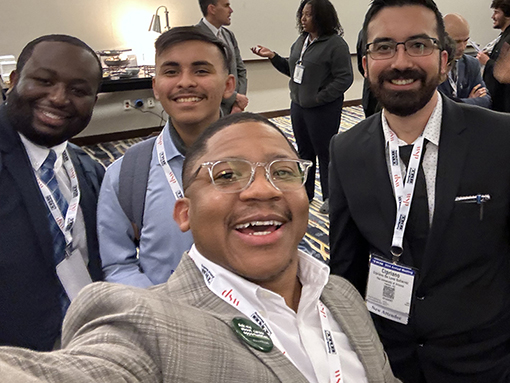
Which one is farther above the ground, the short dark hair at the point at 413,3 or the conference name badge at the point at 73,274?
the short dark hair at the point at 413,3

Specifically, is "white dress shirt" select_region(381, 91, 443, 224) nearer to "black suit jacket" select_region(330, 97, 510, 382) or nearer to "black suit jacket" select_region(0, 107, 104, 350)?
"black suit jacket" select_region(330, 97, 510, 382)

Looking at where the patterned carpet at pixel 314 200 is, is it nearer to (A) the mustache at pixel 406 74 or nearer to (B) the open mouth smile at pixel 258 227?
(A) the mustache at pixel 406 74

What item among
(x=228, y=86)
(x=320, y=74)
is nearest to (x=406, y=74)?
(x=228, y=86)

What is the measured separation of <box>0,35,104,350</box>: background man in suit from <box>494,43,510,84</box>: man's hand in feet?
8.41

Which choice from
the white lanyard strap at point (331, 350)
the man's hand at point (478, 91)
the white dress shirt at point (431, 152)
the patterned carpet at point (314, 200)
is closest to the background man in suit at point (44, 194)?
the white lanyard strap at point (331, 350)

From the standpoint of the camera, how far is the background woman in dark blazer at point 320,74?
3.66m

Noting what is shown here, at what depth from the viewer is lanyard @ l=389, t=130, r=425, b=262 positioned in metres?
1.35

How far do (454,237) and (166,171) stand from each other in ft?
3.32

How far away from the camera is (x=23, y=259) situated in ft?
4.28

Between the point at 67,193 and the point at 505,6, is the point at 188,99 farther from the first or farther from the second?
the point at 505,6

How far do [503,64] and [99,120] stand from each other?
523 cm

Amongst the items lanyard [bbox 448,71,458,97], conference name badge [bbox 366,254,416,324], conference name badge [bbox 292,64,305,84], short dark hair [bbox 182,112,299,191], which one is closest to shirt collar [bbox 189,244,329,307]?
short dark hair [bbox 182,112,299,191]

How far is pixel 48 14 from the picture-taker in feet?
17.7

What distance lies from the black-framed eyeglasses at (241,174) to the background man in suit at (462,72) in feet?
7.62
